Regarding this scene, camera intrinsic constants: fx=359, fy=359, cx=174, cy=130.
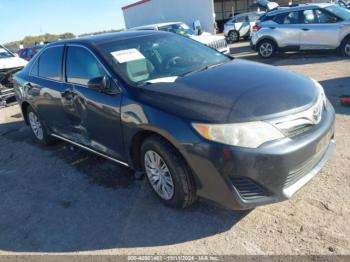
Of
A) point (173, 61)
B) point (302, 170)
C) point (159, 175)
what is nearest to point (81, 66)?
point (173, 61)

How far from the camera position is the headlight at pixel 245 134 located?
2736mm

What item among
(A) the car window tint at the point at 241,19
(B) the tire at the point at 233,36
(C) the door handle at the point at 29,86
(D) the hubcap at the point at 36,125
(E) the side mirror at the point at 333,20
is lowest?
(B) the tire at the point at 233,36

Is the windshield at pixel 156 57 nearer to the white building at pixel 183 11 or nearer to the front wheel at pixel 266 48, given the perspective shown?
the front wheel at pixel 266 48

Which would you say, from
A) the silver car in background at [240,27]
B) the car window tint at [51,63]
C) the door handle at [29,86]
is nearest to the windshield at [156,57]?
the car window tint at [51,63]

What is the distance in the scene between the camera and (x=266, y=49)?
39.9 feet

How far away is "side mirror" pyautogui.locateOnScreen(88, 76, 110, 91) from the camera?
3617 millimetres

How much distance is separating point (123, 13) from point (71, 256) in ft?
101

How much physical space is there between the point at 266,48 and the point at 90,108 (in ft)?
31.0

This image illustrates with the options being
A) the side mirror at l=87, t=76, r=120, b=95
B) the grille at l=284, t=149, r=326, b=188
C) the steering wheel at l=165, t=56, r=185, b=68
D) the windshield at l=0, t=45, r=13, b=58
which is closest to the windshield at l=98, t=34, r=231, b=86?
the steering wheel at l=165, t=56, r=185, b=68

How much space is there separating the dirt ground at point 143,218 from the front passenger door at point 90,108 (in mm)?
513

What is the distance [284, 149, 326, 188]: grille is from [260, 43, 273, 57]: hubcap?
31.5 feet

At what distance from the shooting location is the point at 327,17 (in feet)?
35.1

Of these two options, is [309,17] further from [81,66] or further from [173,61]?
[81,66]

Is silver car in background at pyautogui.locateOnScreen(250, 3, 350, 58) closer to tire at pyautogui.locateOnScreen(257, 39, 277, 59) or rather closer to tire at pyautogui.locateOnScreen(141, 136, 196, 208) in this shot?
tire at pyautogui.locateOnScreen(257, 39, 277, 59)
